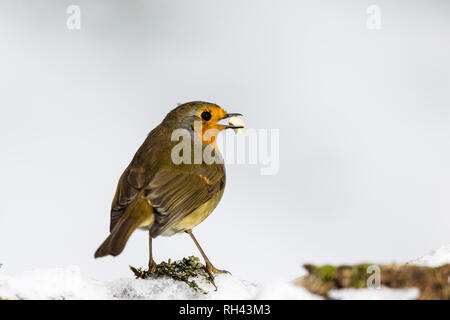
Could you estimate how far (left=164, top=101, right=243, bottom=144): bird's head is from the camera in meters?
3.65

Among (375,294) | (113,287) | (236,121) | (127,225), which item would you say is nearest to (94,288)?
(113,287)

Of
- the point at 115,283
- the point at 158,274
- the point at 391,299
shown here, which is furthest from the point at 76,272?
the point at 391,299

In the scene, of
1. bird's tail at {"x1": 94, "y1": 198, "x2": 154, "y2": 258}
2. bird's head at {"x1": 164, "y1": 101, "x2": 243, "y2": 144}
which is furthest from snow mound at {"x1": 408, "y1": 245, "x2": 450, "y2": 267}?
bird's head at {"x1": 164, "y1": 101, "x2": 243, "y2": 144}

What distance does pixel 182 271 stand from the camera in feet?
9.87

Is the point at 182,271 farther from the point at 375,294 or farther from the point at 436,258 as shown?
the point at 436,258

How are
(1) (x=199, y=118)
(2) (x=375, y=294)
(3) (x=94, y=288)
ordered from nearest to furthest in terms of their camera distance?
(2) (x=375, y=294) → (3) (x=94, y=288) → (1) (x=199, y=118)

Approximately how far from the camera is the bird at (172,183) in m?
3.04

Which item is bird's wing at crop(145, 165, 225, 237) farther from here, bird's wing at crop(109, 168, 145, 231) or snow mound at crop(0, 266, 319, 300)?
snow mound at crop(0, 266, 319, 300)

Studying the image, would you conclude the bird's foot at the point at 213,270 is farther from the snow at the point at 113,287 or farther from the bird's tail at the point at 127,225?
the bird's tail at the point at 127,225

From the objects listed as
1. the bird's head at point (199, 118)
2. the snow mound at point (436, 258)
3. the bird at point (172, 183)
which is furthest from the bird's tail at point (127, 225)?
the snow mound at point (436, 258)

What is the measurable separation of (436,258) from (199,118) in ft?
5.39
